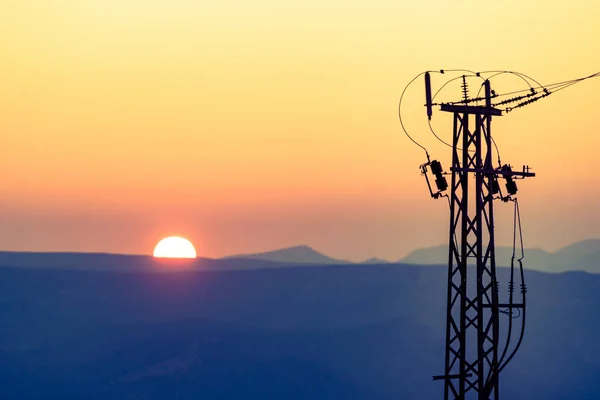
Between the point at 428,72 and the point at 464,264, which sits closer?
the point at 464,264

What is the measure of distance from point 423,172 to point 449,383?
827cm

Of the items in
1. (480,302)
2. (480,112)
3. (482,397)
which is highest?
(480,112)

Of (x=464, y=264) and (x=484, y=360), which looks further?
(x=484, y=360)

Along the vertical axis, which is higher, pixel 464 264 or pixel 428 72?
pixel 428 72

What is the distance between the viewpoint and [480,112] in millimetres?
46000

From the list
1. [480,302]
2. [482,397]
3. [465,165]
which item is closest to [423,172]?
[465,165]

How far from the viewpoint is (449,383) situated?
153 feet

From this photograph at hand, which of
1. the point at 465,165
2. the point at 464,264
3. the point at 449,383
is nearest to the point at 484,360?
the point at 449,383

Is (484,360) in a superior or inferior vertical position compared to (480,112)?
inferior

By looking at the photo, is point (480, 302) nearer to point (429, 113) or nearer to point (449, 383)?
point (449, 383)

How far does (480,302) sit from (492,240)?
2425mm

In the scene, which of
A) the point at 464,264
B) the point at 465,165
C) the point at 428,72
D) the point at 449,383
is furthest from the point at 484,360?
the point at 428,72

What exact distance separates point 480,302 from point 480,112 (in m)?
7.33

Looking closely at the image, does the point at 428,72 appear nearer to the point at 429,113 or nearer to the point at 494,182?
the point at 429,113
